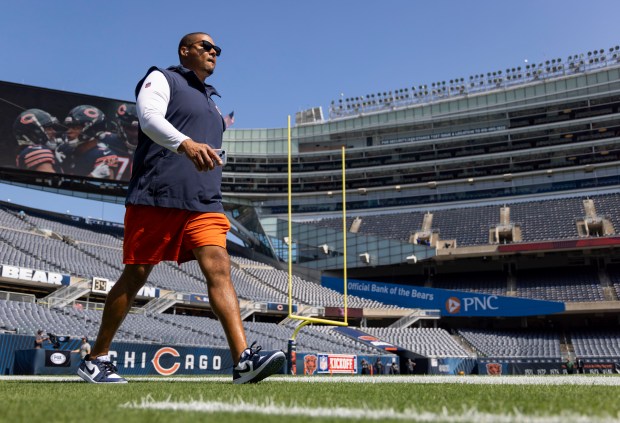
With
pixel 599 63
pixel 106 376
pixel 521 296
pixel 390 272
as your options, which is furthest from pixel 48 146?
pixel 599 63

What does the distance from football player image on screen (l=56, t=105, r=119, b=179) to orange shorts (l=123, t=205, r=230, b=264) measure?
1135 inches

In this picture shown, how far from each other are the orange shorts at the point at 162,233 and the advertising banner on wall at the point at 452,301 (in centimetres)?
2891

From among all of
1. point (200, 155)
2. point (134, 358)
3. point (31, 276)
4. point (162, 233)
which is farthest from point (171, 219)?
point (31, 276)

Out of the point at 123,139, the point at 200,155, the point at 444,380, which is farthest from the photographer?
the point at 123,139

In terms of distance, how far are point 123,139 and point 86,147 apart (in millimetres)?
1967

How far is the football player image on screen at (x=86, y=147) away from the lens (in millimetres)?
30188

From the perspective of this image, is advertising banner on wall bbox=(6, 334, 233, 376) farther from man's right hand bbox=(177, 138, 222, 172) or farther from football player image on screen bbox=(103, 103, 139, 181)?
football player image on screen bbox=(103, 103, 139, 181)

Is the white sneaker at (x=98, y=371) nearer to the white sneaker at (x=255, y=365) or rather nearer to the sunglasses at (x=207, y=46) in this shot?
the white sneaker at (x=255, y=365)

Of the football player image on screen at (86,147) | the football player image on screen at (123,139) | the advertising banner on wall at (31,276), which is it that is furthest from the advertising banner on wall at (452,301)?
the advertising banner on wall at (31,276)

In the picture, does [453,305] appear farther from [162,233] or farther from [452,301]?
[162,233]

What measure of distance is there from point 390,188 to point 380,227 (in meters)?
4.28

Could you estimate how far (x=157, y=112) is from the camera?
3482 mm

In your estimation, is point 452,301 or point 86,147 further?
point 452,301

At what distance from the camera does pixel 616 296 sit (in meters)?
29.5
